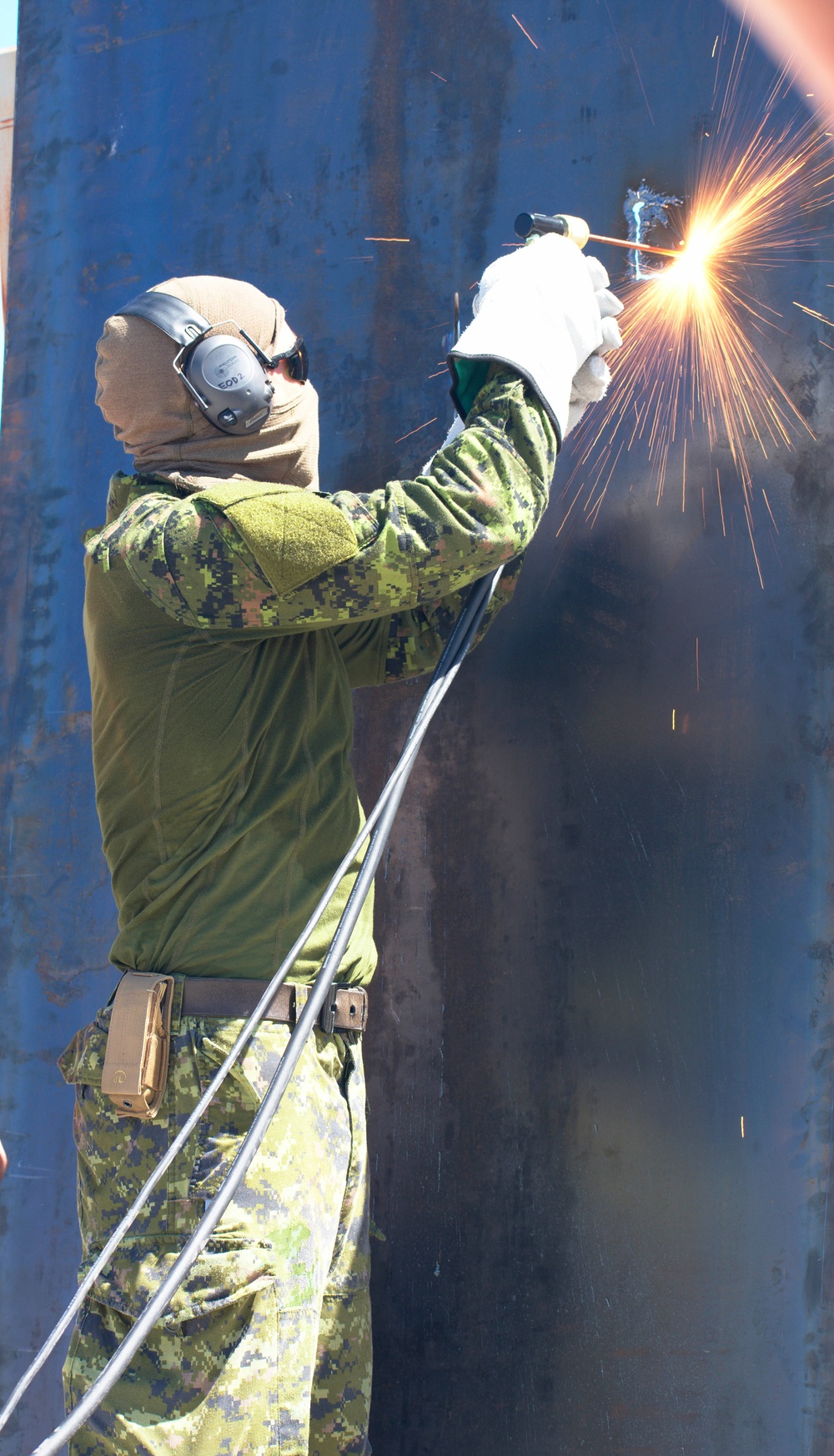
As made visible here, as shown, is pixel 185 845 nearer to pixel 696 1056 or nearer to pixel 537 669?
pixel 537 669

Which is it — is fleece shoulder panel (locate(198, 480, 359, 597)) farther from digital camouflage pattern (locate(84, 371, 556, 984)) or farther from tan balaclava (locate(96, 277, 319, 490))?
tan balaclava (locate(96, 277, 319, 490))

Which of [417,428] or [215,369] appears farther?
[417,428]

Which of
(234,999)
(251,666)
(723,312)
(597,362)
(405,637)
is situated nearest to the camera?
(234,999)

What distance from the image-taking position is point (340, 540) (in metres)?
1.53

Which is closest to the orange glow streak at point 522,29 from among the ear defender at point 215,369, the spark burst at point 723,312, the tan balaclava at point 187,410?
the spark burst at point 723,312

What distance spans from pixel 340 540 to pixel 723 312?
947 millimetres

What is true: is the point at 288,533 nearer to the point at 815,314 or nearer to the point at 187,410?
the point at 187,410

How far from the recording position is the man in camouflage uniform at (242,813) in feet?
4.84

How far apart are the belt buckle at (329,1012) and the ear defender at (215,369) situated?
0.79 meters

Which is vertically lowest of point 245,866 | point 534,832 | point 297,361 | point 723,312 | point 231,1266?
point 231,1266

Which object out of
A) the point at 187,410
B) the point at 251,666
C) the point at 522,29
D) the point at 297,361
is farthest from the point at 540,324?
the point at 522,29

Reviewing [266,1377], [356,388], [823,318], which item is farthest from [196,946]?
[823,318]

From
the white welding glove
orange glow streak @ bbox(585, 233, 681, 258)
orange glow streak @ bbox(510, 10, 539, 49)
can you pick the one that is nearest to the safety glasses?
the white welding glove

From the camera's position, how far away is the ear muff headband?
5.39 ft
